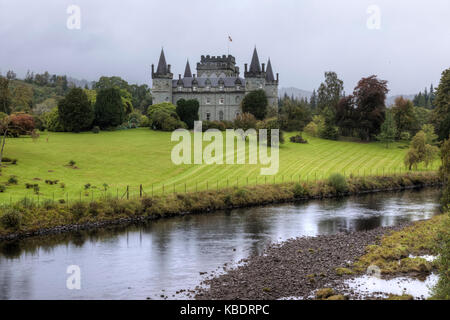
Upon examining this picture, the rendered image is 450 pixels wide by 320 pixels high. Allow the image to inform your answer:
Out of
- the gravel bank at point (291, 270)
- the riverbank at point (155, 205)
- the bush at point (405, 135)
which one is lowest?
the gravel bank at point (291, 270)

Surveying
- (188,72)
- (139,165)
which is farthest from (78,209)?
(188,72)

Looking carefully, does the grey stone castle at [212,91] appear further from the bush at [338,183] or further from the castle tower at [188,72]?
the bush at [338,183]

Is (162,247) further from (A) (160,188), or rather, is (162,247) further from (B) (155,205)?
(A) (160,188)

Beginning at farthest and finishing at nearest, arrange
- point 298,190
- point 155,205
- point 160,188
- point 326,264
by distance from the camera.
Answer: point 298,190
point 160,188
point 155,205
point 326,264

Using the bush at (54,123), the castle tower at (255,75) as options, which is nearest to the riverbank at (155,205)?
the bush at (54,123)

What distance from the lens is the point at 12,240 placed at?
31.3 m

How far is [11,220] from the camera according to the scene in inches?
1262

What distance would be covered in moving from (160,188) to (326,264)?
20804 mm

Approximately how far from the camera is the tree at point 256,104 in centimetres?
9644

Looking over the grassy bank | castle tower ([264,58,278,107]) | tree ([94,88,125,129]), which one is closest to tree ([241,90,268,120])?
castle tower ([264,58,278,107])

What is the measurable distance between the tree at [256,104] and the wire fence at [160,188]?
3825 cm

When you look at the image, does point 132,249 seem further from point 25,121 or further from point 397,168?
point 397,168
